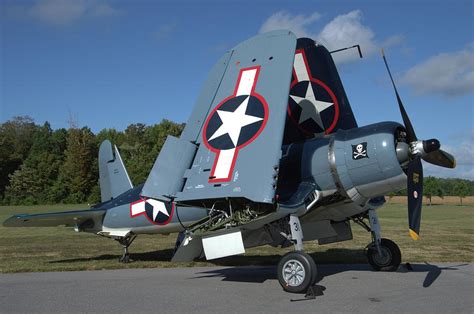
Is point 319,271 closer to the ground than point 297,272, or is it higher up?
closer to the ground

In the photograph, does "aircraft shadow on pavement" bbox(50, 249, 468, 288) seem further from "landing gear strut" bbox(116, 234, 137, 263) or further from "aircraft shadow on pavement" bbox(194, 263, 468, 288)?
"landing gear strut" bbox(116, 234, 137, 263)

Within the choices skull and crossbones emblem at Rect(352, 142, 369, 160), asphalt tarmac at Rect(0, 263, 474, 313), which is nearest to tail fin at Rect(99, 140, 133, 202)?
asphalt tarmac at Rect(0, 263, 474, 313)

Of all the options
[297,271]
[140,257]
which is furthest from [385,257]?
[140,257]

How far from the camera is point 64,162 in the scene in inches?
2864

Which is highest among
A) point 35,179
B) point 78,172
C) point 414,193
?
point 35,179

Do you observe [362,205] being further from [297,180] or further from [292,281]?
[292,281]

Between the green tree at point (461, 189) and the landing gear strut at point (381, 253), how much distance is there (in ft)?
306

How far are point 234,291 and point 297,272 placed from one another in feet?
3.88

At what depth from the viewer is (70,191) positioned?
6531 centimetres

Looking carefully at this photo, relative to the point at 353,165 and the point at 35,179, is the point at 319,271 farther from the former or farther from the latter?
the point at 35,179

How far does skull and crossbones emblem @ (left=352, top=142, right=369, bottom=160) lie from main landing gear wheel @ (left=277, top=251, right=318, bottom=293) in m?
1.99

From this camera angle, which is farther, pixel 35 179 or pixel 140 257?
pixel 35 179

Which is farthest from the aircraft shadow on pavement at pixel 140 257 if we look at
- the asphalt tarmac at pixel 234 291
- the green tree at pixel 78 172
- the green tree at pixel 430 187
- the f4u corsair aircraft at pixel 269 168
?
the green tree at pixel 430 187

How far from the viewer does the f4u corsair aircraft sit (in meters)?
7.66
